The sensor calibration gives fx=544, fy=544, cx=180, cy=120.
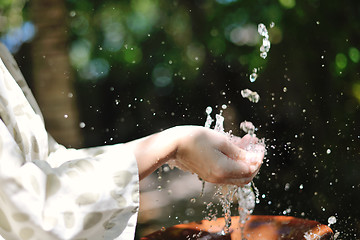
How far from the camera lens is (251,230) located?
1411mm

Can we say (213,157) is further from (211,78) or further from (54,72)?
(211,78)

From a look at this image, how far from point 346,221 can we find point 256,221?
8.57 ft

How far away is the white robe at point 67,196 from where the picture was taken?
888mm

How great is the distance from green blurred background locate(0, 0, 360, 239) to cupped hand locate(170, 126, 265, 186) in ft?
6.28

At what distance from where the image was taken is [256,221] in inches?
56.6

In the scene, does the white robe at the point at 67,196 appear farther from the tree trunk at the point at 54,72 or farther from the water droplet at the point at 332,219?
the water droplet at the point at 332,219

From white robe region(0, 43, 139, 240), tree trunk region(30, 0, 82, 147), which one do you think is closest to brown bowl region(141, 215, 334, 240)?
white robe region(0, 43, 139, 240)

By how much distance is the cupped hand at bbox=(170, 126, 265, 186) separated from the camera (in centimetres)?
105

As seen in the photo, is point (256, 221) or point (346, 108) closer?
point (256, 221)

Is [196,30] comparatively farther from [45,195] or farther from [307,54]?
[45,195]

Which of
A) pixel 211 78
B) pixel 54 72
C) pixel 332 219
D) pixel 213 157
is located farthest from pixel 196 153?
pixel 211 78

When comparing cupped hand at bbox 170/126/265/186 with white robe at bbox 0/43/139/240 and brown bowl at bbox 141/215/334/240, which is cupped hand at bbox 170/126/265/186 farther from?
brown bowl at bbox 141/215/334/240

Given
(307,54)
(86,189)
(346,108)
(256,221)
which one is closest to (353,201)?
(346,108)

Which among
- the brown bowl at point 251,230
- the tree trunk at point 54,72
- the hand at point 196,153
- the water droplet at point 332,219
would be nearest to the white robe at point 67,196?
the hand at point 196,153
